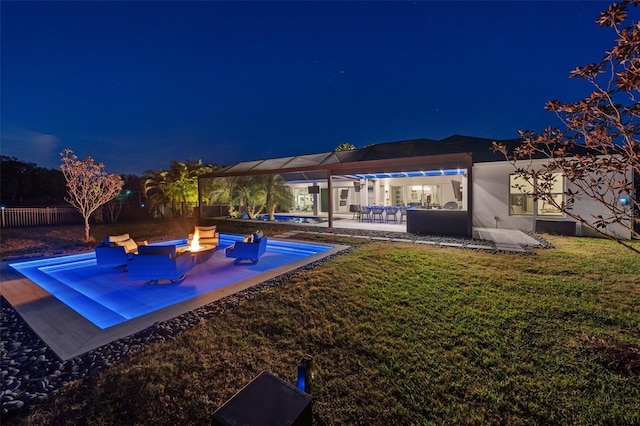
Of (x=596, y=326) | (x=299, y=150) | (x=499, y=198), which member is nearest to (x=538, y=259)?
(x=596, y=326)

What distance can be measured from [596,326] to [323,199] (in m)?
19.8

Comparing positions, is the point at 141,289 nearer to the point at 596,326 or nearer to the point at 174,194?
the point at 596,326

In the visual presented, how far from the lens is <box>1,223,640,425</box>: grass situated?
234cm

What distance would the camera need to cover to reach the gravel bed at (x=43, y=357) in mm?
2611

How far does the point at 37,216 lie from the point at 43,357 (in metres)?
18.5

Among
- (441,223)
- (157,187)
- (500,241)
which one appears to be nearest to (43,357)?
(441,223)

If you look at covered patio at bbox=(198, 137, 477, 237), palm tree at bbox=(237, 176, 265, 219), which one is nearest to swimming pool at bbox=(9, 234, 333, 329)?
covered patio at bbox=(198, 137, 477, 237)

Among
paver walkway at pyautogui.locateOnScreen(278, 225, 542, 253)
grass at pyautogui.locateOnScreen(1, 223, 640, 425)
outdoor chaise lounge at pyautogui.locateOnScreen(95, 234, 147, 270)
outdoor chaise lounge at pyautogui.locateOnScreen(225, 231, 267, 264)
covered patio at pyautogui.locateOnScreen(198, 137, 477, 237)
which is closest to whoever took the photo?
grass at pyautogui.locateOnScreen(1, 223, 640, 425)

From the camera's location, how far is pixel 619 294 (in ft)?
15.7

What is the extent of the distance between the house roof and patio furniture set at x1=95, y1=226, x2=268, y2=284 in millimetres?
5956

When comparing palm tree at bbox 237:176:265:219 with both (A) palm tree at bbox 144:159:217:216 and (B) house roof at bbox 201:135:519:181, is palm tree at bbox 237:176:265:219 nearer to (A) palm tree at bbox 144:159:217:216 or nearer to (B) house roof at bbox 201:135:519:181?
(B) house roof at bbox 201:135:519:181

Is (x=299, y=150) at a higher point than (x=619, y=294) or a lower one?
higher

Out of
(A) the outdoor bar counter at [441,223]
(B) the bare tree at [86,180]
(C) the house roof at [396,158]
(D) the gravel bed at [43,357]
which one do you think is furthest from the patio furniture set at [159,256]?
(A) the outdoor bar counter at [441,223]

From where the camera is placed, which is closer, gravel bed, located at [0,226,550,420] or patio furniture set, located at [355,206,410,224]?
gravel bed, located at [0,226,550,420]
